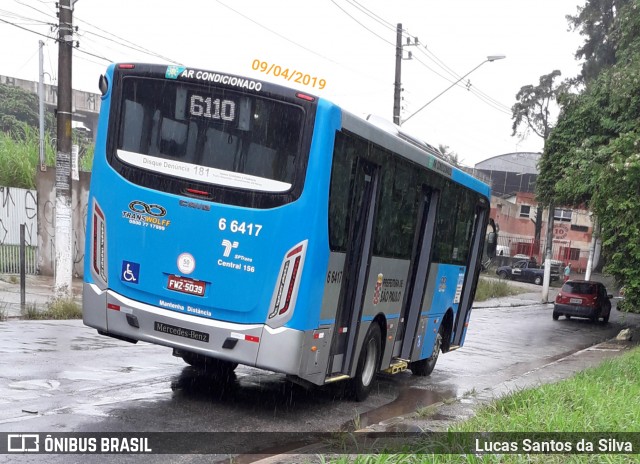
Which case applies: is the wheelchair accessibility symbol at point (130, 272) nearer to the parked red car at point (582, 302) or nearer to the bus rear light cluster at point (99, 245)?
the bus rear light cluster at point (99, 245)

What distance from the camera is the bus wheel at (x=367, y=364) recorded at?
9.98 meters

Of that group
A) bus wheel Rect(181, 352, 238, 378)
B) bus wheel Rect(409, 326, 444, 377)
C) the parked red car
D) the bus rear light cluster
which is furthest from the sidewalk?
the parked red car

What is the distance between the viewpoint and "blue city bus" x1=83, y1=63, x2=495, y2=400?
8.04m

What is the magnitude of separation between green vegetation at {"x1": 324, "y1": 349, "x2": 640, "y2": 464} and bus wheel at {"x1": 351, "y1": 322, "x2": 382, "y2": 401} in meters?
0.95

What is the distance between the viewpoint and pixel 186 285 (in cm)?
827

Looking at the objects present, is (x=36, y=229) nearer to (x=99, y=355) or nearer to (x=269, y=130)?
(x=99, y=355)

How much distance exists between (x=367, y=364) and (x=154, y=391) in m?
2.74

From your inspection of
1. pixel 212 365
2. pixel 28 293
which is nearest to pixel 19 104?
pixel 28 293

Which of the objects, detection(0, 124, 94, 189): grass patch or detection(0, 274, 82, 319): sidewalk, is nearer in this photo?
detection(0, 274, 82, 319): sidewalk

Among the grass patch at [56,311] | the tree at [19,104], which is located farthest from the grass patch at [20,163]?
the tree at [19,104]

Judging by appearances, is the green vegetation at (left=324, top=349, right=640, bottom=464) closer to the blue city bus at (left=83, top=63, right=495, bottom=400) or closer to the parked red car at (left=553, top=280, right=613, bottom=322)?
the blue city bus at (left=83, top=63, right=495, bottom=400)

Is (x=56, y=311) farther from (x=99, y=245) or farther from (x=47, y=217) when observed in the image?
(x=99, y=245)

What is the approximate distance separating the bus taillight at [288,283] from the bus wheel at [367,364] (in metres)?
2.10

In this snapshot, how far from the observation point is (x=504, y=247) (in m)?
70.7
